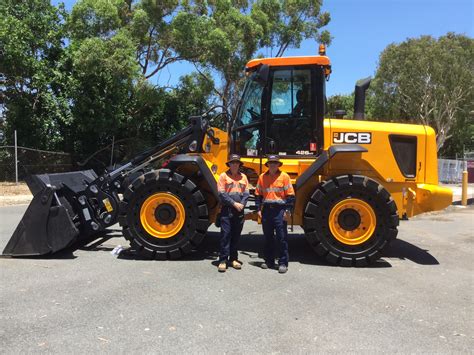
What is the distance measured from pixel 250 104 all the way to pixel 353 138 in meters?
1.59

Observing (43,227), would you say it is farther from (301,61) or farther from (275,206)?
(301,61)

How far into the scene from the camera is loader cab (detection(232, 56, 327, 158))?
20.9 ft

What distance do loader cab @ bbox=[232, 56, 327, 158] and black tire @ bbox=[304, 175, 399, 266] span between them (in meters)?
0.68

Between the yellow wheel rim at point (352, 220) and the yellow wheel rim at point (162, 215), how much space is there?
212 centimetres

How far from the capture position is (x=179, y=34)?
18188 mm

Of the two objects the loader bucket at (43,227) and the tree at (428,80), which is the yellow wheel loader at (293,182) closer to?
the loader bucket at (43,227)

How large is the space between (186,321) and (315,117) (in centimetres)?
358

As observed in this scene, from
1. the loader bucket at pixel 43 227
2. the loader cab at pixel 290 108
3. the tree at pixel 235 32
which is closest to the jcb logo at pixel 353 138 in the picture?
the loader cab at pixel 290 108

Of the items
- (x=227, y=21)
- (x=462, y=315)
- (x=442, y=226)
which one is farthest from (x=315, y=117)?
(x=227, y=21)

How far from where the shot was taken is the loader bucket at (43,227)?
5891 mm

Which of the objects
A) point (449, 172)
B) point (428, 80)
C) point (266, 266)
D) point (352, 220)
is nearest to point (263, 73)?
point (352, 220)

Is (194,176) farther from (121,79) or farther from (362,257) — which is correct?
(121,79)

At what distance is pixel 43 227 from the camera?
593 cm

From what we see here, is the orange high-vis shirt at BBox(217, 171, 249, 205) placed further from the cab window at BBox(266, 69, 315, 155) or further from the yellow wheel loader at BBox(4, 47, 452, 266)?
the cab window at BBox(266, 69, 315, 155)
